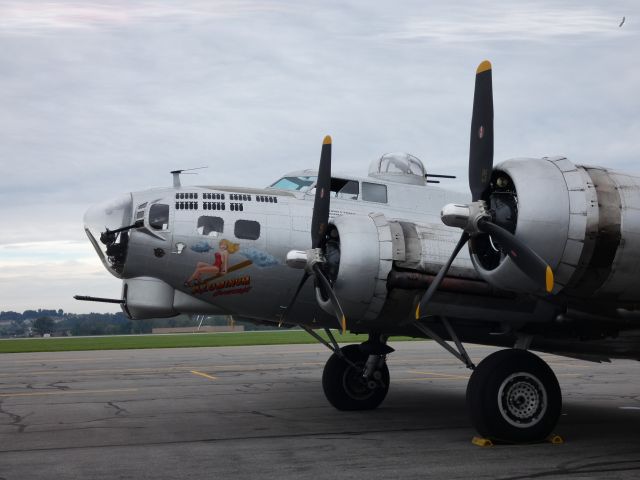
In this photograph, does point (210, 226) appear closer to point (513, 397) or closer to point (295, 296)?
point (295, 296)

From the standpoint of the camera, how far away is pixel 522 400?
10555 millimetres

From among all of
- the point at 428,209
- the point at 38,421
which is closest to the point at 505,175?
the point at 428,209

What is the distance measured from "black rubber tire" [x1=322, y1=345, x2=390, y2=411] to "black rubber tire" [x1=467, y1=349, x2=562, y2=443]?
16.0ft

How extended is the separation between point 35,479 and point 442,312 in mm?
5914

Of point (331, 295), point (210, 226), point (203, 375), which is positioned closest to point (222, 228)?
point (210, 226)

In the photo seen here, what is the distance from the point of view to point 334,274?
12305 millimetres

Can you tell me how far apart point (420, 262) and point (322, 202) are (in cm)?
202

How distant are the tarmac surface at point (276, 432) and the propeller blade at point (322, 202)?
10.4 ft

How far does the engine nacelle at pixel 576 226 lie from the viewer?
31.2 ft

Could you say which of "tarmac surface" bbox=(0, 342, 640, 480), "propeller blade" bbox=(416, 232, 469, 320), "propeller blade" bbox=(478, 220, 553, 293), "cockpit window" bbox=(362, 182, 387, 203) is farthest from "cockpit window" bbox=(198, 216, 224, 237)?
"propeller blade" bbox=(478, 220, 553, 293)

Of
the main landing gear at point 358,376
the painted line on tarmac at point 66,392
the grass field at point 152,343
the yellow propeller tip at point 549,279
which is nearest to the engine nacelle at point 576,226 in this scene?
the yellow propeller tip at point 549,279

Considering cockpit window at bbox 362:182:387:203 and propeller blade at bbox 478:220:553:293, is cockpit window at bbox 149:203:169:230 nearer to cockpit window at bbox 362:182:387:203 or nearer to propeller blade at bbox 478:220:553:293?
cockpit window at bbox 362:182:387:203

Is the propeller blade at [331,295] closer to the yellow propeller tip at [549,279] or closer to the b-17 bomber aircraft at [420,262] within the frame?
the b-17 bomber aircraft at [420,262]

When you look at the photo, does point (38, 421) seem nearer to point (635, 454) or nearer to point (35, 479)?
point (35, 479)
